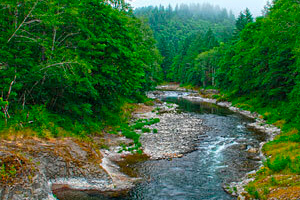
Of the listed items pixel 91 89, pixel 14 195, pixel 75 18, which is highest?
pixel 75 18

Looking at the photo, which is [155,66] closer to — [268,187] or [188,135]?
[188,135]

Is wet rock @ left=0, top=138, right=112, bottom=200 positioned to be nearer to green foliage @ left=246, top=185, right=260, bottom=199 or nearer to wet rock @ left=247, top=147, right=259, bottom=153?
green foliage @ left=246, top=185, right=260, bottom=199

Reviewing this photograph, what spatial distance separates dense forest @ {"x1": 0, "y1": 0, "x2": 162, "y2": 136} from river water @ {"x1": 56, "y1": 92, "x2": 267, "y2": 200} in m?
5.35

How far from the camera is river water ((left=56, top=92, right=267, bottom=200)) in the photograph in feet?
32.8

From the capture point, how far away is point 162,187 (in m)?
10.6

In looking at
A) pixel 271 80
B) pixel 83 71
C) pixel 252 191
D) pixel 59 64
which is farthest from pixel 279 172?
pixel 271 80

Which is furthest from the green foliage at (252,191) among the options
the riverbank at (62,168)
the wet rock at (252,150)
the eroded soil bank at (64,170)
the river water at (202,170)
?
the wet rock at (252,150)

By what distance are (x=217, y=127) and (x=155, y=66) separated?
80.0 feet

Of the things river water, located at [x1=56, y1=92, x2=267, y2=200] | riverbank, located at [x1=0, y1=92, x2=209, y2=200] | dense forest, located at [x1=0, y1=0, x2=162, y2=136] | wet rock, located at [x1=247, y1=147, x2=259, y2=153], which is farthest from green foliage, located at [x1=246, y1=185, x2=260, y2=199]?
dense forest, located at [x1=0, y1=0, x2=162, y2=136]

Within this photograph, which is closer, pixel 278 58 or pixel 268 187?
pixel 268 187

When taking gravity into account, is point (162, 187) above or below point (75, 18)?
below

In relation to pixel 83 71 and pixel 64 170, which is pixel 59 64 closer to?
pixel 83 71

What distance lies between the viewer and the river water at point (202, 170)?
394 inches

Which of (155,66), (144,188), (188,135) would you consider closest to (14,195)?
(144,188)
